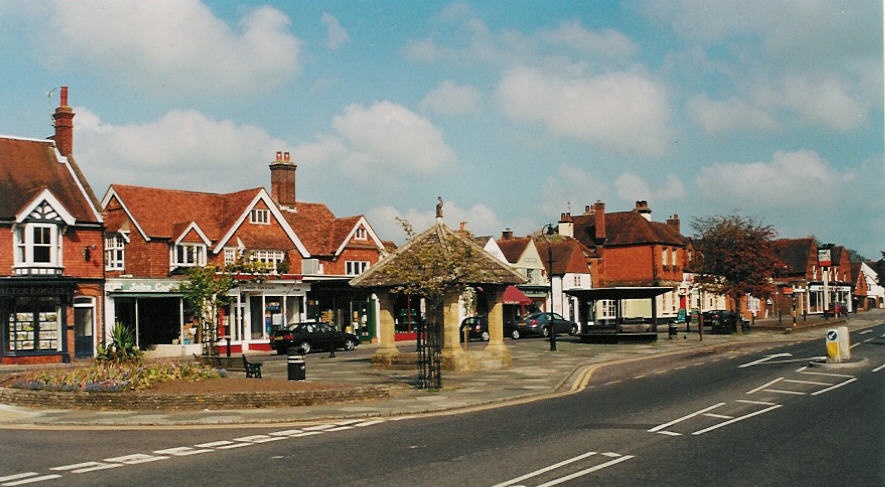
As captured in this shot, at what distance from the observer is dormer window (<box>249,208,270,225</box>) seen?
52.9 m

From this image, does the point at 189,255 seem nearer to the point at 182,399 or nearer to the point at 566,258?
the point at 182,399

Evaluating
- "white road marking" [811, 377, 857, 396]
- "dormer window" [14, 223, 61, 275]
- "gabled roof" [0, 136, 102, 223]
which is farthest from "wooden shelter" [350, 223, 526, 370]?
"gabled roof" [0, 136, 102, 223]

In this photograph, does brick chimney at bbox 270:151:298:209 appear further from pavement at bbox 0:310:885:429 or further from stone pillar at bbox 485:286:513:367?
stone pillar at bbox 485:286:513:367

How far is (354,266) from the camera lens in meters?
59.0

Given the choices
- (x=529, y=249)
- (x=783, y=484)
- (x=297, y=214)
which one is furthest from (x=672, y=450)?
(x=529, y=249)

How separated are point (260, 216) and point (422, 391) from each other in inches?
1243

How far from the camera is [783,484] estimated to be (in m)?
11.1

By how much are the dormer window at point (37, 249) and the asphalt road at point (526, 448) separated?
26.4 meters

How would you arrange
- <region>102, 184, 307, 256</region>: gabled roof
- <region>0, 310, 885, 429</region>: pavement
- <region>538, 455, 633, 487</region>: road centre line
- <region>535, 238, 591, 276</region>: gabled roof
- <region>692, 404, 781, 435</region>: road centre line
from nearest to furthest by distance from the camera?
<region>538, 455, 633, 487</region>: road centre line < <region>692, 404, 781, 435</region>: road centre line < <region>0, 310, 885, 429</region>: pavement < <region>102, 184, 307, 256</region>: gabled roof < <region>535, 238, 591, 276</region>: gabled roof

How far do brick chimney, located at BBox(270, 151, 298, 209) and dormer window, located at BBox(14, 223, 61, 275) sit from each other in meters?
18.6

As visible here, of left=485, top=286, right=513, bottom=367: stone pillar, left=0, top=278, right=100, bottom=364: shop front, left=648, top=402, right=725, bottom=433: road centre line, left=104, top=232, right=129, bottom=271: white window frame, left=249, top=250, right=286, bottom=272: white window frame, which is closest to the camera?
left=648, top=402, right=725, bottom=433: road centre line

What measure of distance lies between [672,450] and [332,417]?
765cm

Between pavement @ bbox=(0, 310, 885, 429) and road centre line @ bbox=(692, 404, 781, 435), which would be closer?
road centre line @ bbox=(692, 404, 781, 435)

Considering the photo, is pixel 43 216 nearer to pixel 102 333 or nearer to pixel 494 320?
pixel 102 333
